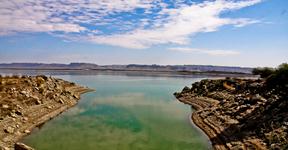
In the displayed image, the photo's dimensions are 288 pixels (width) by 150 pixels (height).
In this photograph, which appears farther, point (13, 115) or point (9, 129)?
point (13, 115)

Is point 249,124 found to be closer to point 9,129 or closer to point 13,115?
point 9,129

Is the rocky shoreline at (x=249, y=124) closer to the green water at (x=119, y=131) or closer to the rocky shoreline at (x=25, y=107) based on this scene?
the green water at (x=119, y=131)

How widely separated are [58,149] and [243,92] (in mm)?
25867

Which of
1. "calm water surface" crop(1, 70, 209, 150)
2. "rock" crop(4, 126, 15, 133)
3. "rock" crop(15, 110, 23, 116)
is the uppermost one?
"rock" crop(15, 110, 23, 116)

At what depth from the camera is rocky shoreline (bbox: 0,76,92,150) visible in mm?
21506

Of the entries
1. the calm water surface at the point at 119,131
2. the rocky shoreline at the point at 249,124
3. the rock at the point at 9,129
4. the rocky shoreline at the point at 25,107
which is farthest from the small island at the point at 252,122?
the rock at the point at 9,129

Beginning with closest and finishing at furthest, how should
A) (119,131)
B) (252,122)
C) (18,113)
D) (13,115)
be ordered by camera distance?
1. (252,122)
2. (119,131)
3. (13,115)
4. (18,113)

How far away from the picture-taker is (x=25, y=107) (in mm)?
28844

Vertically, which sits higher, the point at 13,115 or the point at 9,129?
the point at 13,115

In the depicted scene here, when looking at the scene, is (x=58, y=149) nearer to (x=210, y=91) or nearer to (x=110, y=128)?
(x=110, y=128)

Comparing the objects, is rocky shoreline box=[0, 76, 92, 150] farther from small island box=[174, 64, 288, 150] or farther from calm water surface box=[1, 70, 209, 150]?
small island box=[174, 64, 288, 150]

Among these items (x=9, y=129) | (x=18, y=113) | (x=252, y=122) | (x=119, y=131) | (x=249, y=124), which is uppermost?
(x=252, y=122)

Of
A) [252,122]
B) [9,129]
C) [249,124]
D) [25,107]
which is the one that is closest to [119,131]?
[9,129]

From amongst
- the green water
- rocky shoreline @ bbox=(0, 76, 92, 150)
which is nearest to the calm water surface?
the green water
